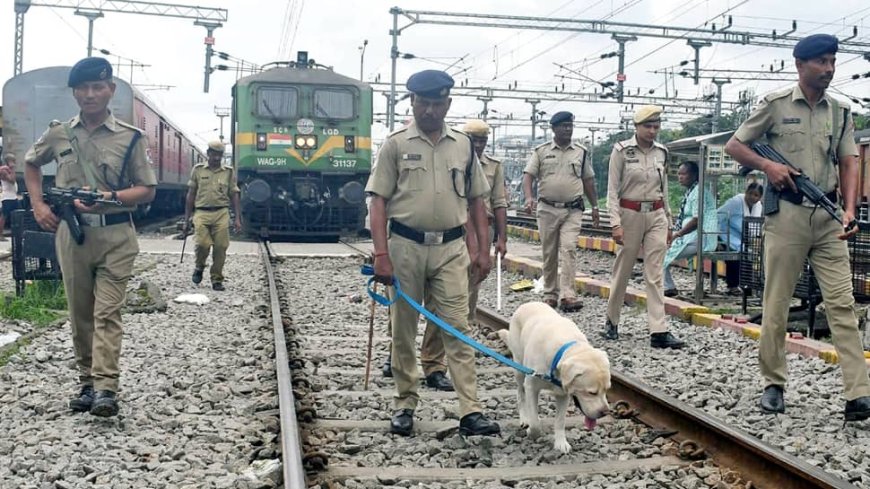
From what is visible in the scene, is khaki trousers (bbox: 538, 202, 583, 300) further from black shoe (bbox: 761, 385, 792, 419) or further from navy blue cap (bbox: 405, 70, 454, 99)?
navy blue cap (bbox: 405, 70, 454, 99)

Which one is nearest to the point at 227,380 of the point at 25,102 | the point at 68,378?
the point at 68,378

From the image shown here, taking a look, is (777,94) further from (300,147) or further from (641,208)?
(300,147)

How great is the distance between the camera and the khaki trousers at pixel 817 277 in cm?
505

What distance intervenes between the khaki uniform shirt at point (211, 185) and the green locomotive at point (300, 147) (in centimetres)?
714

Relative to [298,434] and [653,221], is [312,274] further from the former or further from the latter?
[298,434]

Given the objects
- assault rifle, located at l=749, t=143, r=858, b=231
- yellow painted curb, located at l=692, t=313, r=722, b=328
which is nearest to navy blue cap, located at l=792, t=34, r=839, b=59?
assault rifle, located at l=749, t=143, r=858, b=231

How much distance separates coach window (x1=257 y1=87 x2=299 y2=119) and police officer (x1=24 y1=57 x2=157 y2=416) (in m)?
14.1

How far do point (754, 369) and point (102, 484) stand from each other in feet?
14.5

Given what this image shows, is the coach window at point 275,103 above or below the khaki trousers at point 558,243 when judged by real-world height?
above

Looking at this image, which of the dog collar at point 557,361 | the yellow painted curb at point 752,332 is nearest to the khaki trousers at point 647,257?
the yellow painted curb at point 752,332

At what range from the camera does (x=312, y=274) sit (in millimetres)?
13648

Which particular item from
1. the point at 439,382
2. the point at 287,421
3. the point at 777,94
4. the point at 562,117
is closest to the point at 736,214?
the point at 562,117

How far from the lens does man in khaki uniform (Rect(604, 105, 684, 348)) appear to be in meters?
7.56

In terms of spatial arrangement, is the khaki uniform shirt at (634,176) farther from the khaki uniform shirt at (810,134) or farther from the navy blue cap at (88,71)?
the navy blue cap at (88,71)
